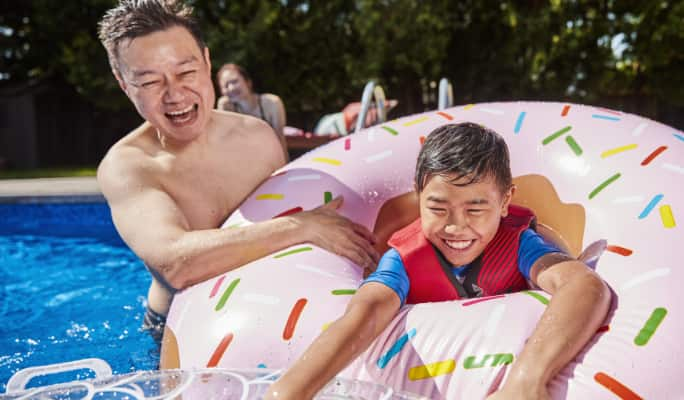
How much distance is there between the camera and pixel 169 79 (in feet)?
6.10

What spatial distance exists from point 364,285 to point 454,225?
0.82 feet

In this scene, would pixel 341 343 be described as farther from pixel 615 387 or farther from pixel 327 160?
pixel 327 160

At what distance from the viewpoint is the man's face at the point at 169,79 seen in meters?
1.82

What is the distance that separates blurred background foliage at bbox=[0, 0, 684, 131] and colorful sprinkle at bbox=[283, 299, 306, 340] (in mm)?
10424

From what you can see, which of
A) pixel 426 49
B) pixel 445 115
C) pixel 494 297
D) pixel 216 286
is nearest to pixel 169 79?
pixel 216 286

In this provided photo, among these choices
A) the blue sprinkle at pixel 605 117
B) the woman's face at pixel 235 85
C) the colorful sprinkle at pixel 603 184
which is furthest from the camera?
the woman's face at pixel 235 85

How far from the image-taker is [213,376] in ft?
4.30

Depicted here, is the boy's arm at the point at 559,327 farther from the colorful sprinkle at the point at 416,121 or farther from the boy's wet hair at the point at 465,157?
the colorful sprinkle at the point at 416,121


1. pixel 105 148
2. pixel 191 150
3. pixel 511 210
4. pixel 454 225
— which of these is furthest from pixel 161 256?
pixel 105 148

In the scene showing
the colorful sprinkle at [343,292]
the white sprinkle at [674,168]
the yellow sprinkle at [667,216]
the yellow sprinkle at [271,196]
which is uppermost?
the white sprinkle at [674,168]

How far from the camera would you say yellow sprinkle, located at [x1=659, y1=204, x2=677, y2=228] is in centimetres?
141

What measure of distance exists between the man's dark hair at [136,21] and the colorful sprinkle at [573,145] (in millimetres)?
1188

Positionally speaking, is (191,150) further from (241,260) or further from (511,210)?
(511,210)

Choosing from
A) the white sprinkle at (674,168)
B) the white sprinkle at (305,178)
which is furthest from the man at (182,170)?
the white sprinkle at (674,168)
